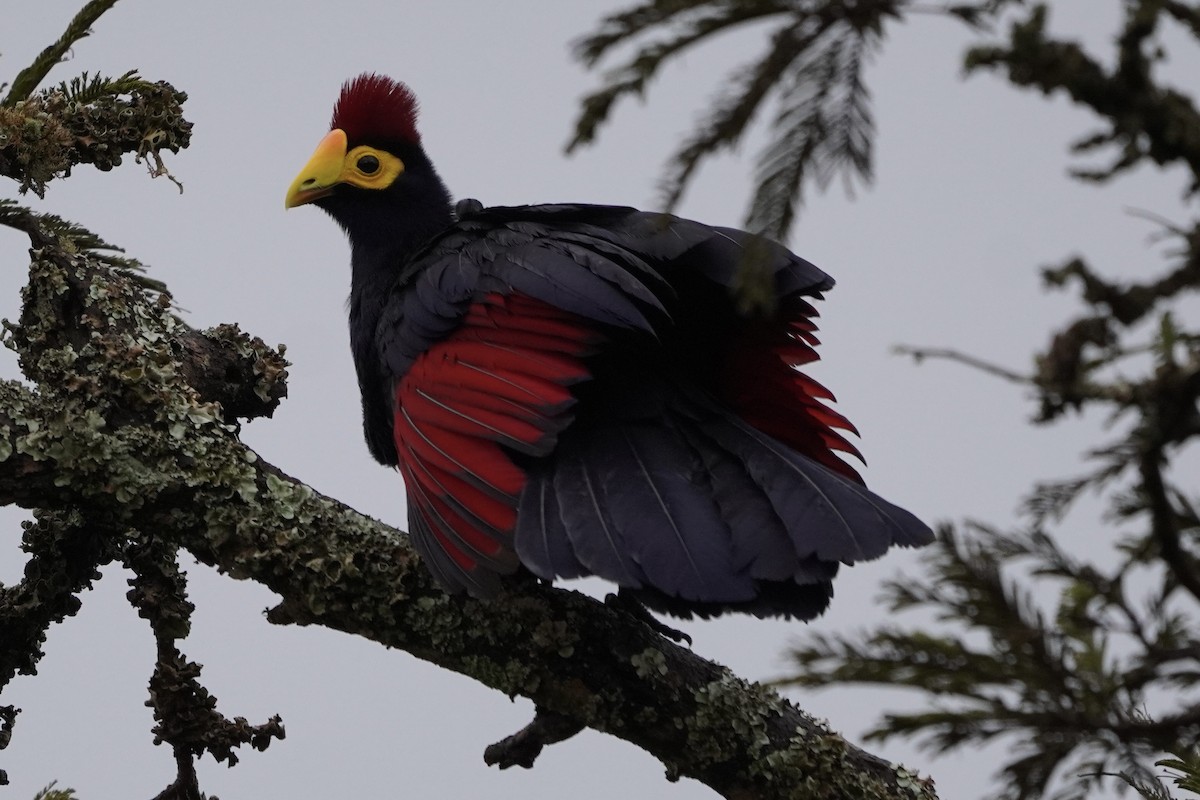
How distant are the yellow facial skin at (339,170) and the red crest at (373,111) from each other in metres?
0.05

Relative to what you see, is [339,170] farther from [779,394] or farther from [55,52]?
[779,394]

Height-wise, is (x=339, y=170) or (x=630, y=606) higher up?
(x=339, y=170)

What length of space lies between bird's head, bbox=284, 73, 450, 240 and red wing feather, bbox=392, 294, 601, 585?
1.15m

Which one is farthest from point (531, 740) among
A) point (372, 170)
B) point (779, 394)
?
point (372, 170)

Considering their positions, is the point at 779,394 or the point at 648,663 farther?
the point at 779,394

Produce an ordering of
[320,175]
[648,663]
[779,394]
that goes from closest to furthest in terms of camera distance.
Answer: [648,663]
[779,394]
[320,175]

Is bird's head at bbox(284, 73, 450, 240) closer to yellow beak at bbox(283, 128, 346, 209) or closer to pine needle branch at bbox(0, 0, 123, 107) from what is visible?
yellow beak at bbox(283, 128, 346, 209)

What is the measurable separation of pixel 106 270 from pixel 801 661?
2.49 meters

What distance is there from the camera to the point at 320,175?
13.9 feet

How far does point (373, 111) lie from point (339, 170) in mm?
233

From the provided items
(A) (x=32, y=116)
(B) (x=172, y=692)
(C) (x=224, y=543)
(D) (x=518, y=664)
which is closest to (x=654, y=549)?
(D) (x=518, y=664)

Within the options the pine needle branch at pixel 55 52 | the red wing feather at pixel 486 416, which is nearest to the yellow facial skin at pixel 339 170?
the pine needle branch at pixel 55 52

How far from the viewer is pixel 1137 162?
4.31 ft

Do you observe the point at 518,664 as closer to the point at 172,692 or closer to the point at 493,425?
the point at 493,425
